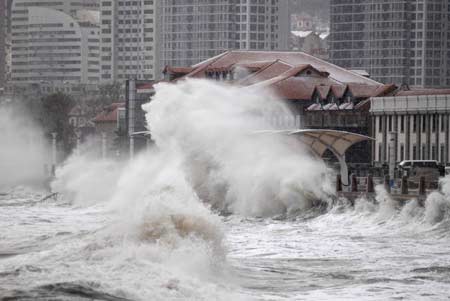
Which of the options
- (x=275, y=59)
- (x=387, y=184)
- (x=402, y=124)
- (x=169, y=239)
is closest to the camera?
(x=169, y=239)

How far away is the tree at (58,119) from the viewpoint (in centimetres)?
15438

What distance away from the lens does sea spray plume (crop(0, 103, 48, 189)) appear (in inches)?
5022

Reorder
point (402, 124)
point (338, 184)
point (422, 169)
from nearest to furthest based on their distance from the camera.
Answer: point (338, 184) < point (422, 169) < point (402, 124)

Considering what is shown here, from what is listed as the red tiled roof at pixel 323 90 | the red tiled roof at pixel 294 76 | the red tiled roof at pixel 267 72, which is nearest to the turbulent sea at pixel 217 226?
the red tiled roof at pixel 323 90

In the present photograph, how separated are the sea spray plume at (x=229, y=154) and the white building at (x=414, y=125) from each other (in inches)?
380

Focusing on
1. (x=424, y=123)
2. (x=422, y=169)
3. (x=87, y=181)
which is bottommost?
(x=87, y=181)

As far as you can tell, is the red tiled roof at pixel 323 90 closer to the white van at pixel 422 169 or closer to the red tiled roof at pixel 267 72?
the red tiled roof at pixel 267 72

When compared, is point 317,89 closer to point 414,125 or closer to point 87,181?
point 414,125

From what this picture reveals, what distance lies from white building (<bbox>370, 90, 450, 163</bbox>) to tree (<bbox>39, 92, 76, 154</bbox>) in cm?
5529

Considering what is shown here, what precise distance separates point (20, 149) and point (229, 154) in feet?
211

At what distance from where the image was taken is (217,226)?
1761 inches

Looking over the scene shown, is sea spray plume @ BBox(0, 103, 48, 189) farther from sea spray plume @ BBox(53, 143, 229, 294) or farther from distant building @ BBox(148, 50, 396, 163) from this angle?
sea spray plume @ BBox(53, 143, 229, 294)

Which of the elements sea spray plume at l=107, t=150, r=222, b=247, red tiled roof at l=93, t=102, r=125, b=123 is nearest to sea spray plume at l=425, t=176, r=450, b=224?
sea spray plume at l=107, t=150, r=222, b=247

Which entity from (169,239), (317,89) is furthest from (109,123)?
(169,239)
